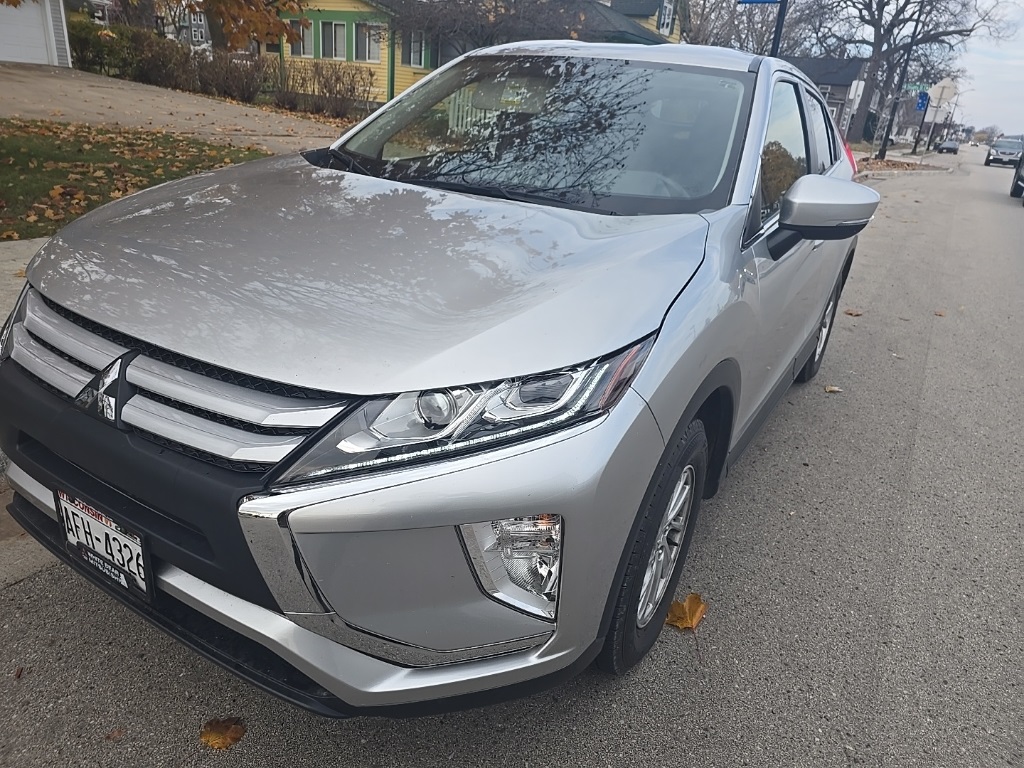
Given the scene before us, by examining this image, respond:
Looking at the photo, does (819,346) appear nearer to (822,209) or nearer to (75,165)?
(822,209)

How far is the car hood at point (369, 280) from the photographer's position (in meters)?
1.65

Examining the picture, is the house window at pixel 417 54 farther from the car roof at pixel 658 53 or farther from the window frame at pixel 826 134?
the car roof at pixel 658 53

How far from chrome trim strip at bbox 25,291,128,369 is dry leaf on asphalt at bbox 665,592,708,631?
190 cm

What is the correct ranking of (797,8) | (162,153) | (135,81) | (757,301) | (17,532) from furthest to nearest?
(797,8), (135,81), (162,153), (17,532), (757,301)

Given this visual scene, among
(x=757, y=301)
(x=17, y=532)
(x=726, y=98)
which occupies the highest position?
(x=726, y=98)

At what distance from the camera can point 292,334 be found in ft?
5.49

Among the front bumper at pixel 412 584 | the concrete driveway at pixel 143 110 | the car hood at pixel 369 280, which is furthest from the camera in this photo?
the concrete driveway at pixel 143 110

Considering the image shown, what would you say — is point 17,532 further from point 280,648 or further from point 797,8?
point 797,8

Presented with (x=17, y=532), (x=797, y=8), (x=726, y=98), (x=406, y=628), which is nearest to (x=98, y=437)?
(x=406, y=628)

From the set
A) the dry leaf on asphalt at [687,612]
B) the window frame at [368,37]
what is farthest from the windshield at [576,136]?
the window frame at [368,37]

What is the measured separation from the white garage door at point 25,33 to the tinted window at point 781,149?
22.4m

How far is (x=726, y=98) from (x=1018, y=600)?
2232 mm

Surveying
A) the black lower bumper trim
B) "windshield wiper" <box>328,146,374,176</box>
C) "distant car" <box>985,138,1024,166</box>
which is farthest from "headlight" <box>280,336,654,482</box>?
"distant car" <box>985,138,1024,166</box>

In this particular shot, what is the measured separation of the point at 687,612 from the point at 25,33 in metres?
24.0
